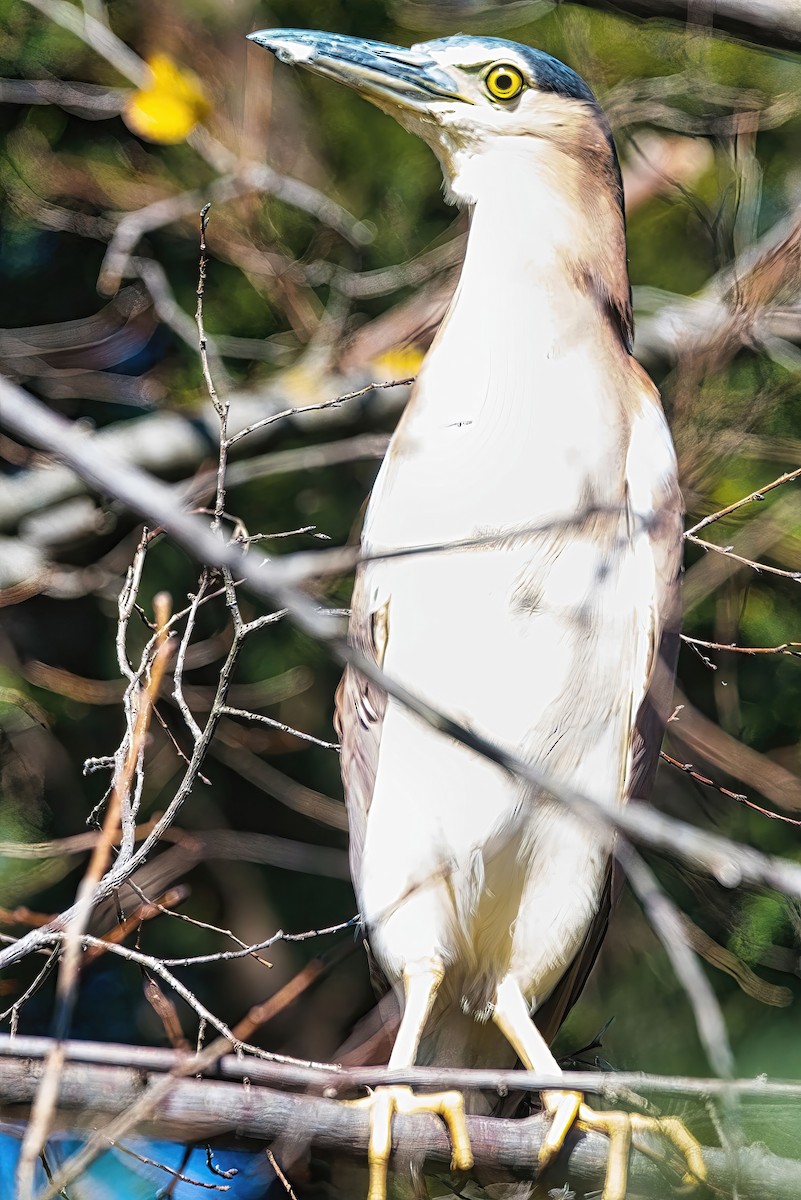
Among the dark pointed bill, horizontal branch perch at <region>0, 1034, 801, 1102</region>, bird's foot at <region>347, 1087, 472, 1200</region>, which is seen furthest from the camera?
the dark pointed bill

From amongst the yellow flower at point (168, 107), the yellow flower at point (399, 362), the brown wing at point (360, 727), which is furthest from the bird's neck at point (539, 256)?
the yellow flower at point (168, 107)

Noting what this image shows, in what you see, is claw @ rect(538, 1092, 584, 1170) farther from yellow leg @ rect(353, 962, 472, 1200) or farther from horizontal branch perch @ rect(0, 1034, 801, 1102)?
horizontal branch perch @ rect(0, 1034, 801, 1102)

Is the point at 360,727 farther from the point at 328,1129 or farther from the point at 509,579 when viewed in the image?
the point at 328,1129

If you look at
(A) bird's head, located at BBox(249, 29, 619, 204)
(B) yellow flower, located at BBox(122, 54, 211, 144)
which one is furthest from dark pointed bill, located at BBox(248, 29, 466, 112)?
(B) yellow flower, located at BBox(122, 54, 211, 144)

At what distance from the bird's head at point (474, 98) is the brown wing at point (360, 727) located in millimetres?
659

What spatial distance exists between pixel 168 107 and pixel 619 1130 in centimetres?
224

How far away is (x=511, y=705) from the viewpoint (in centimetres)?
168

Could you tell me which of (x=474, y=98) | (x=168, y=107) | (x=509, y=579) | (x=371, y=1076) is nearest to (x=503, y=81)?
(x=474, y=98)

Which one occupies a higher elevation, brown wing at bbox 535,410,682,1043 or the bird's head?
the bird's head

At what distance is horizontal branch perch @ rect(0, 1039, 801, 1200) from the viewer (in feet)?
4.09

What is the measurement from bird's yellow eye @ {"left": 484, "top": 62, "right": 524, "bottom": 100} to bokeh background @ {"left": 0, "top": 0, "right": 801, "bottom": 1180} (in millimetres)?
700

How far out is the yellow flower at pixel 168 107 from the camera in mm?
2695

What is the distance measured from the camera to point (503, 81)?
72.1 inches

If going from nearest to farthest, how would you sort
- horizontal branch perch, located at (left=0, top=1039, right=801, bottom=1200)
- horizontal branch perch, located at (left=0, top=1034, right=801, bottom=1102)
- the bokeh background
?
horizontal branch perch, located at (left=0, top=1034, right=801, bottom=1102), horizontal branch perch, located at (left=0, top=1039, right=801, bottom=1200), the bokeh background
